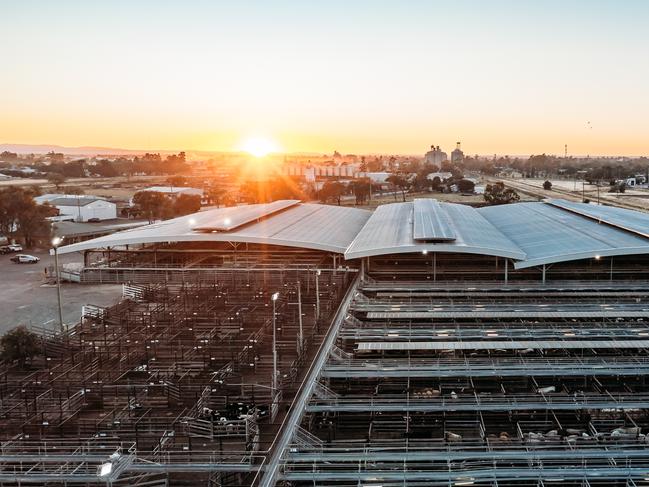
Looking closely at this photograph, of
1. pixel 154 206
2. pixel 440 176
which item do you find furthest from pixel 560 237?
pixel 440 176

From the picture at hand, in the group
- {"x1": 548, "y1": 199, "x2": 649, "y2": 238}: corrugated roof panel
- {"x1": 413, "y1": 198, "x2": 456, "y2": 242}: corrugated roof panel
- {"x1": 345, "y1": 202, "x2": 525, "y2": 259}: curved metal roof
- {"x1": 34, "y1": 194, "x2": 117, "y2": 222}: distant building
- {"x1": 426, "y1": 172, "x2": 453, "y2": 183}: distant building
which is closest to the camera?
{"x1": 345, "y1": 202, "x2": 525, "y2": 259}: curved metal roof

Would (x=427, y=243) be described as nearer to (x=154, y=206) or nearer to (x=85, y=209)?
(x=154, y=206)

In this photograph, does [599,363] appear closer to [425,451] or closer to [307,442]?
[425,451]

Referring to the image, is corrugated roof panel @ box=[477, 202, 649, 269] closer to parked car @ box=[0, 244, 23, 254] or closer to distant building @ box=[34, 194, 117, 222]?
parked car @ box=[0, 244, 23, 254]

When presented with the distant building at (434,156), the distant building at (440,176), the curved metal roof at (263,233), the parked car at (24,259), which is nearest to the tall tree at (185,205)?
the parked car at (24,259)

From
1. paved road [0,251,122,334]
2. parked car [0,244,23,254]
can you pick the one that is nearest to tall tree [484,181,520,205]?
paved road [0,251,122,334]

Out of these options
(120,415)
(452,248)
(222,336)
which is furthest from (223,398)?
(452,248)
